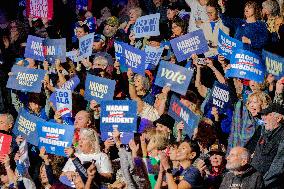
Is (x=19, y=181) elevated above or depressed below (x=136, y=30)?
below

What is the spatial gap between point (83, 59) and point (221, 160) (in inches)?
142

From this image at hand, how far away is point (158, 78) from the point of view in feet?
28.3

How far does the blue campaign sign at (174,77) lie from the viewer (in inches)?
328

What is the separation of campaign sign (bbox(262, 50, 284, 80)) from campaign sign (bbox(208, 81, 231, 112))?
0.57 m

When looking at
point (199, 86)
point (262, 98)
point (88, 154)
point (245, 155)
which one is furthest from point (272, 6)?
point (88, 154)

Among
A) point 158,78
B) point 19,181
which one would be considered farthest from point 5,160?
point 158,78

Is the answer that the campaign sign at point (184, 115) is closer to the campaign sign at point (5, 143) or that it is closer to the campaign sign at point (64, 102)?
the campaign sign at point (64, 102)

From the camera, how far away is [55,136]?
836 cm

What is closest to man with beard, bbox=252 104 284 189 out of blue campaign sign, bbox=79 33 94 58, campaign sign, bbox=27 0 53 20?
blue campaign sign, bbox=79 33 94 58

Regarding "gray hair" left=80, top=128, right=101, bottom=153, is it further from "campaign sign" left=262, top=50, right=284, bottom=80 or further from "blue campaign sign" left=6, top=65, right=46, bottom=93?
"blue campaign sign" left=6, top=65, right=46, bottom=93

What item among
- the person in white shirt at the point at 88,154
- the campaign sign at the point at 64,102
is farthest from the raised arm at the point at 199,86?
the person in white shirt at the point at 88,154

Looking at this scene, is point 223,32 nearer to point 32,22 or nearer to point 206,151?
point 206,151

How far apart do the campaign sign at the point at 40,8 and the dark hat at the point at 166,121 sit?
3.79 m

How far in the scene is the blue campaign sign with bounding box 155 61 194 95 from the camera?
8.33 metres
